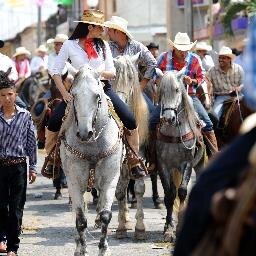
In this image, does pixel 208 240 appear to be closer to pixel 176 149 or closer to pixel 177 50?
pixel 176 149

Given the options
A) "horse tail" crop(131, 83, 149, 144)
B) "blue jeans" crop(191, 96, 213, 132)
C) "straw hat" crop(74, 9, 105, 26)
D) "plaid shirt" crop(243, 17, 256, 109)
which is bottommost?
"blue jeans" crop(191, 96, 213, 132)

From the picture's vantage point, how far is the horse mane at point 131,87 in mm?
11188

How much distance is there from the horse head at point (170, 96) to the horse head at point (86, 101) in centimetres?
190

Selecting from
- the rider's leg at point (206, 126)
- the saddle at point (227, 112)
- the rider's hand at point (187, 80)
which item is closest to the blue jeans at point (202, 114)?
the rider's leg at point (206, 126)

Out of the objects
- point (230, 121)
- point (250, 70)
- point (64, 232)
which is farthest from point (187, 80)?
point (250, 70)

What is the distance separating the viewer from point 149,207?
47.7 feet

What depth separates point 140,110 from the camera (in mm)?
11398

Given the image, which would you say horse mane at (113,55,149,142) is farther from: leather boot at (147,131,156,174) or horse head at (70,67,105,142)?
horse head at (70,67,105,142)

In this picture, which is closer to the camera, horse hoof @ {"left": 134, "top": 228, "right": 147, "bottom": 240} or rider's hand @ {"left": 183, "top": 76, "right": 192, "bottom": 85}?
horse hoof @ {"left": 134, "top": 228, "right": 147, "bottom": 240}

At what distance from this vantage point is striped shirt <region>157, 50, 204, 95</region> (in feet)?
40.3

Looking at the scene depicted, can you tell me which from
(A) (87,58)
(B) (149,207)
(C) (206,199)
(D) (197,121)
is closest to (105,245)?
(A) (87,58)

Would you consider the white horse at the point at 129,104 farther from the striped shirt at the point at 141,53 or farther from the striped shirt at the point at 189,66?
the striped shirt at the point at 189,66

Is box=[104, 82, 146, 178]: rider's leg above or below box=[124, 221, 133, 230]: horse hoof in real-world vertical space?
above

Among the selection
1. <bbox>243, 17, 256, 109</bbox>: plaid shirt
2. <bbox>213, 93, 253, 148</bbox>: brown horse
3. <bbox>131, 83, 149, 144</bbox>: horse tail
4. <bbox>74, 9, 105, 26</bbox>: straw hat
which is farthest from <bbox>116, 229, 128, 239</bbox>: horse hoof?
<bbox>243, 17, 256, 109</bbox>: plaid shirt
